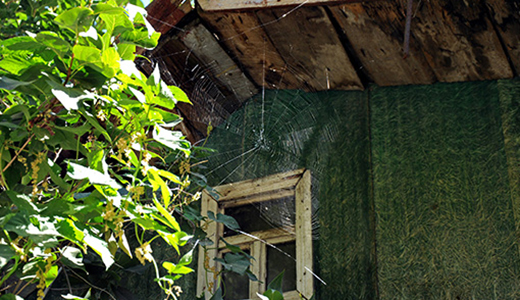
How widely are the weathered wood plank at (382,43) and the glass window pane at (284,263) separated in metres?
0.95

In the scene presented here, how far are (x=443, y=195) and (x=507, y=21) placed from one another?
30.6 inches

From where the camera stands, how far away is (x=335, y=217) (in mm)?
2725

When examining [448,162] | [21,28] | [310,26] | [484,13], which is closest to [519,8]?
[484,13]

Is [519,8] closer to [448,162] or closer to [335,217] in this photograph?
[448,162]

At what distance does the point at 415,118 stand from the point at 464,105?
0.23m

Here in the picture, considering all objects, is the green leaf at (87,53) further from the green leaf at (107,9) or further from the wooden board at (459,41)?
the wooden board at (459,41)

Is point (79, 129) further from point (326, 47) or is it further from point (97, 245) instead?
point (326, 47)

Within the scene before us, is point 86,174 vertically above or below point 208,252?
below

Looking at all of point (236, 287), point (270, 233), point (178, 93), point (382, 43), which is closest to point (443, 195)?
point (382, 43)

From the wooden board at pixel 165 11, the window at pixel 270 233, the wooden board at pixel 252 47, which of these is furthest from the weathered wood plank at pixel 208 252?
the wooden board at pixel 165 11

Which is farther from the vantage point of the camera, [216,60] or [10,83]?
[216,60]

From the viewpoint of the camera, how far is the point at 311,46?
2850 mm

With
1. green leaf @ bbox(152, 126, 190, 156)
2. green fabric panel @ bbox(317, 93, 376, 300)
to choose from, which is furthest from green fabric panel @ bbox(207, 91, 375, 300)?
green leaf @ bbox(152, 126, 190, 156)

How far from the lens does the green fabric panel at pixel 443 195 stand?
2.32m
